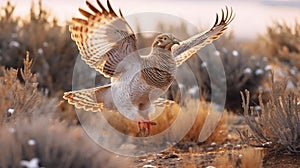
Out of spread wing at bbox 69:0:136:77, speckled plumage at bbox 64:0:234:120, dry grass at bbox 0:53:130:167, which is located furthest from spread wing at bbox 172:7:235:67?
dry grass at bbox 0:53:130:167

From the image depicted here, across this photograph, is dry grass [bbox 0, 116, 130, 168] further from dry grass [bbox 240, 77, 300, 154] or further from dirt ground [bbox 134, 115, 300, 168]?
dry grass [bbox 240, 77, 300, 154]

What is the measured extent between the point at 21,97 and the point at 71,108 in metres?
3.37

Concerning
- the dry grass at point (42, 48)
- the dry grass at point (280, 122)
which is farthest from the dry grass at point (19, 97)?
the dry grass at point (42, 48)

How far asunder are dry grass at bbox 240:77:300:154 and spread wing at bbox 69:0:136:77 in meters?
1.22

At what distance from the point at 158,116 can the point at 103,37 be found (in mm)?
2504

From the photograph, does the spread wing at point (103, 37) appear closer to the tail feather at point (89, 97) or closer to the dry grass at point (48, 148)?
the tail feather at point (89, 97)

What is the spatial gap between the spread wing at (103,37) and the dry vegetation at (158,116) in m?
0.58

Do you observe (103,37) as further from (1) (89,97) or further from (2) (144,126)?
(2) (144,126)

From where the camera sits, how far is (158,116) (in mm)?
8219

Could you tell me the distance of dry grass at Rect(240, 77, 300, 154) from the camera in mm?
5770

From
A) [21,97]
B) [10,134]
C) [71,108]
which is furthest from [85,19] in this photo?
[71,108]

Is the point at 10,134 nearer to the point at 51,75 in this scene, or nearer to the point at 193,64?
the point at 51,75

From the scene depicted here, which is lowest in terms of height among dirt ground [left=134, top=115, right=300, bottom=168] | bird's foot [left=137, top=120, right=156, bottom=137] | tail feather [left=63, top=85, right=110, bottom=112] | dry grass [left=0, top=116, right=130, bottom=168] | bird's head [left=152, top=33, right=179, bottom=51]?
dirt ground [left=134, top=115, right=300, bottom=168]

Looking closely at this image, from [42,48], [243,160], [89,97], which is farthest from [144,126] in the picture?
[42,48]
